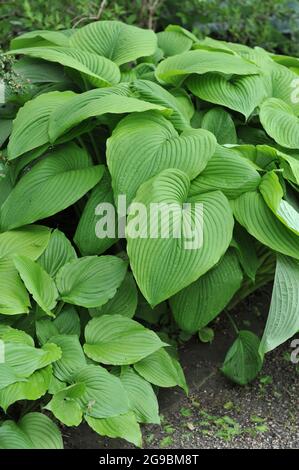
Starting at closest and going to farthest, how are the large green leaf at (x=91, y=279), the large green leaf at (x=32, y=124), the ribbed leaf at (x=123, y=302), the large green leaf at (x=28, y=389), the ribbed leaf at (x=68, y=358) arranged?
the large green leaf at (x=28, y=389) → the ribbed leaf at (x=68, y=358) → the large green leaf at (x=91, y=279) → the ribbed leaf at (x=123, y=302) → the large green leaf at (x=32, y=124)

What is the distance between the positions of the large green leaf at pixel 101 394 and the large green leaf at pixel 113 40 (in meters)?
1.26

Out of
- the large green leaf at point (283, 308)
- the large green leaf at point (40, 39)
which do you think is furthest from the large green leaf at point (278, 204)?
the large green leaf at point (40, 39)

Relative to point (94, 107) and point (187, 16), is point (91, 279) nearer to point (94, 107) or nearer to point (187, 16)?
point (94, 107)

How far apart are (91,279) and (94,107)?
0.54 m

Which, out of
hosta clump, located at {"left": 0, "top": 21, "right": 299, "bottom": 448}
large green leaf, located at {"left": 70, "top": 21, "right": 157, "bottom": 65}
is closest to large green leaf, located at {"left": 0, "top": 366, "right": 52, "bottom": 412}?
hosta clump, located at {"left": 0, "top": 21, "right": 299, "bottom": 448}

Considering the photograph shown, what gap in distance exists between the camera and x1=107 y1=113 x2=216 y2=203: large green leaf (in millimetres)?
2326

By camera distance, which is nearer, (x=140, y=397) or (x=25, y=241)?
(x=140, y=397)

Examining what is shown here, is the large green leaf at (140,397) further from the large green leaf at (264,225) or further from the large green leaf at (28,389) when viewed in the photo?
the large green leaf at (264,225)

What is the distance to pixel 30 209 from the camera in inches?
94.6

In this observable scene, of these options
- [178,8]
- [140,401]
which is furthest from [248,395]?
[178,8]

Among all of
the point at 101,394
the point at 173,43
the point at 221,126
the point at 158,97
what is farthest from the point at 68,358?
the point at 173,43

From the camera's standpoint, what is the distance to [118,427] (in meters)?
2.06

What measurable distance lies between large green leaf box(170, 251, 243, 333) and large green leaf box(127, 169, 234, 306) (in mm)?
212

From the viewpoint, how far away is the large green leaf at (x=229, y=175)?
2.38 m
